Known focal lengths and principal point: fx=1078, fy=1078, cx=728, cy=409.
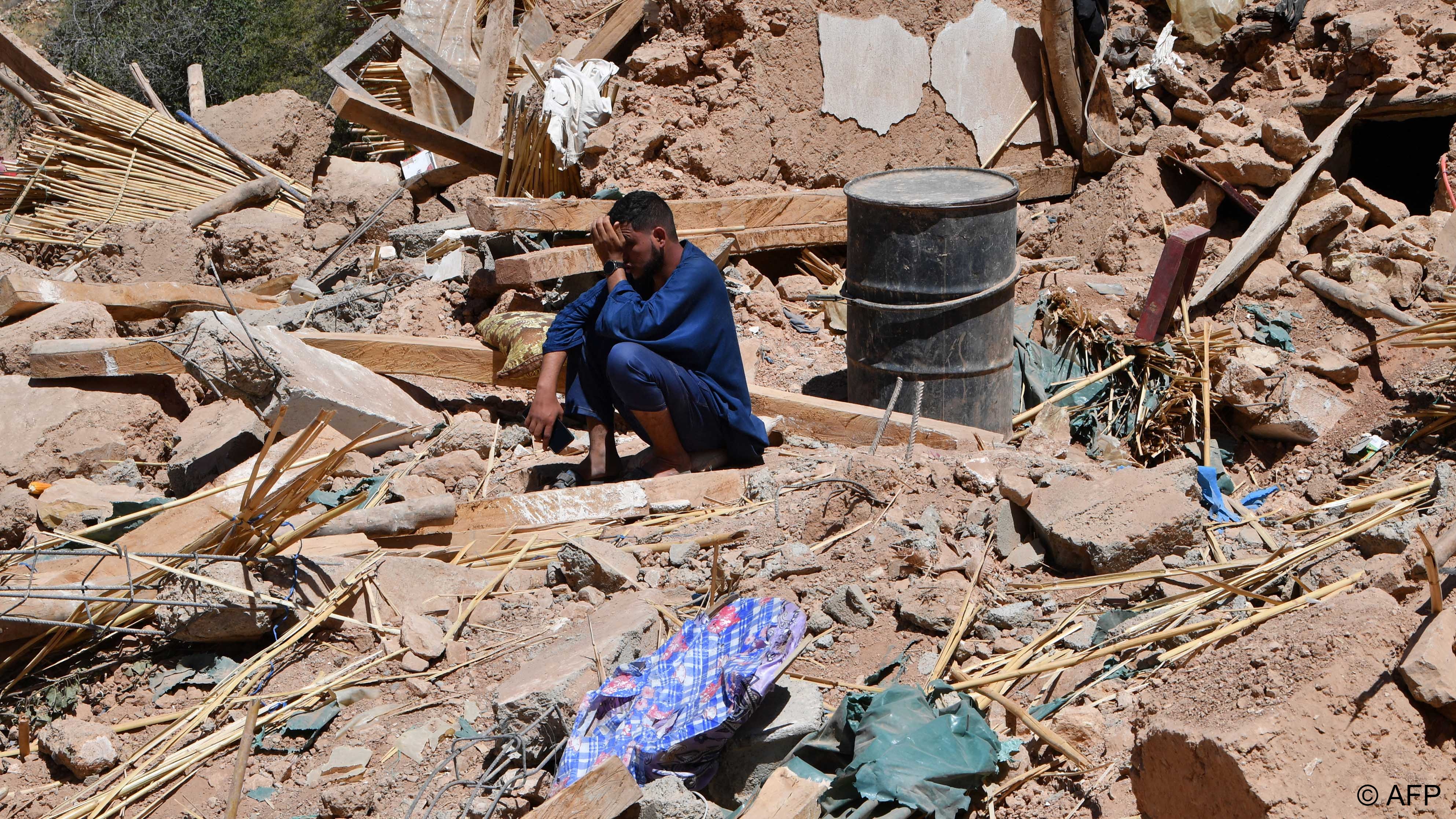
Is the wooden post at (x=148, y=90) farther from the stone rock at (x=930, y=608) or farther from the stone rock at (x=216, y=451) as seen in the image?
the stone rock at (x=930, y=608)

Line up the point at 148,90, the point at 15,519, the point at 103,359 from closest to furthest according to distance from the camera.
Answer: the point at 15,519 < the point at 103,359 < the point at 148,90

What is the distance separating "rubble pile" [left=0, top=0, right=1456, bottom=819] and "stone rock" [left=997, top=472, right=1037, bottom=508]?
1 centimetres

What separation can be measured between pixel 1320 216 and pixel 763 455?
11.2 feet

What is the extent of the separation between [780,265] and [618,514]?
308 centimetres

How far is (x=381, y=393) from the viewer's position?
17.7 ft

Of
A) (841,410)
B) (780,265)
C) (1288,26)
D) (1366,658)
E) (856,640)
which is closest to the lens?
(1366,658)

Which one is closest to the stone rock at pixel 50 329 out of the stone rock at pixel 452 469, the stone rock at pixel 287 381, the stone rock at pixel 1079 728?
the stone rock at pixel 287 381

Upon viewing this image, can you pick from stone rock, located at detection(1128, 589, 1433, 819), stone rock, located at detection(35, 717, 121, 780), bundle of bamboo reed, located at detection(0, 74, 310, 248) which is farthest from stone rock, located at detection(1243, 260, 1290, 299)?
bundle of bamboo reed, located at detection(0, 74, 310, 248)

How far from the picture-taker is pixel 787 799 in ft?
7.91

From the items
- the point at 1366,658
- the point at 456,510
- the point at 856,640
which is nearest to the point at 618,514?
the point at 456,510

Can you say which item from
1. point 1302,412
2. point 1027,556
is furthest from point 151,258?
point 1302,412

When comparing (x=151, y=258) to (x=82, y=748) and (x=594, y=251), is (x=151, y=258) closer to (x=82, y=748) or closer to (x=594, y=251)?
(x=594, y=251)

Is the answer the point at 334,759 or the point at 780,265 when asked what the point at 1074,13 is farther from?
the point at 334,759

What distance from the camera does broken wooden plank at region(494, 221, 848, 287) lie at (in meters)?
6.06
